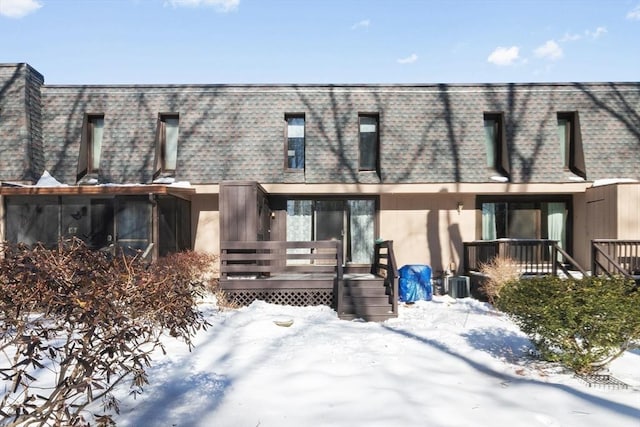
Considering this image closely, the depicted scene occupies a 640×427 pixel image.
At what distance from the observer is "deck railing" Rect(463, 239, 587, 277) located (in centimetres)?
1179

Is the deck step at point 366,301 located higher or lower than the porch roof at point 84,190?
lower

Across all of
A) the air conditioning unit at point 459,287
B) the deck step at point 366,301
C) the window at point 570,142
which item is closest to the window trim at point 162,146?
the deck step at point 366,301

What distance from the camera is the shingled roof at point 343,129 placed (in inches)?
524

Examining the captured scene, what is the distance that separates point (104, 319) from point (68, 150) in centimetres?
1251

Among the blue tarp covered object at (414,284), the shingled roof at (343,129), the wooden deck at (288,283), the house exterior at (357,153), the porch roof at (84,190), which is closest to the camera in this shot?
the wooden deck at (288,283)

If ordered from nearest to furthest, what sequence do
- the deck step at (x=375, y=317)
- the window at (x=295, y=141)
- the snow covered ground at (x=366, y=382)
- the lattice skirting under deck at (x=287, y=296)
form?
the snow covered ground at (x=366, y=382), the deck step at (x=375, y=317), the lattice skirting under deck at (x=287, y=296), the window at (x=295, y=141)

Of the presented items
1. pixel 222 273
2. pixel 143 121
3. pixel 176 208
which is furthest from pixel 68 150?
pixel 222 273

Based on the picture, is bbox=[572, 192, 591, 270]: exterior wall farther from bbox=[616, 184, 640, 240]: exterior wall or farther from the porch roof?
the porch roof

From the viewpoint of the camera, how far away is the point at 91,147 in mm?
14102

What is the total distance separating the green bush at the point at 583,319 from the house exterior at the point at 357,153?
23.4 feet

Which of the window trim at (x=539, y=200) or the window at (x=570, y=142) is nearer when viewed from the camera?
the window at (x=570, y=142)

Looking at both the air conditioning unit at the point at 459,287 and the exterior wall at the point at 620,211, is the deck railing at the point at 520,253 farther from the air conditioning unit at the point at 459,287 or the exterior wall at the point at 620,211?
the exterior wall at the point at 620,211

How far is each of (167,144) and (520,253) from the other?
11135 mm

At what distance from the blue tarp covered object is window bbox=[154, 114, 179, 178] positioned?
7.70 m
